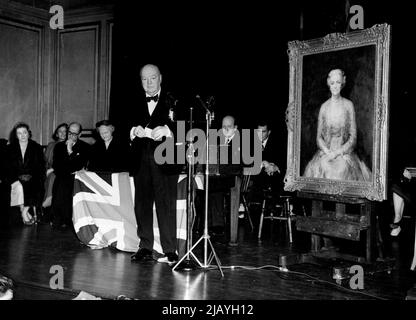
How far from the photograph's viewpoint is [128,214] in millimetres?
4668

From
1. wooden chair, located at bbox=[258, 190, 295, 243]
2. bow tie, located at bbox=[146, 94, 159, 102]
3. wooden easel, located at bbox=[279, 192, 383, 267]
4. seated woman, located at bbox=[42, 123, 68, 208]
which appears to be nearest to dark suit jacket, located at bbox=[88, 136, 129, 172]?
seated woman, located at bbox=[42, 123, 68, 208]

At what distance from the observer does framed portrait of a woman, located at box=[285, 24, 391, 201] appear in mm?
3656

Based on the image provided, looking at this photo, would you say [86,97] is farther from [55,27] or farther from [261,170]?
→ [261,170]

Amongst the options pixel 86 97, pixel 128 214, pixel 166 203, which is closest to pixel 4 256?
pixel 128 214

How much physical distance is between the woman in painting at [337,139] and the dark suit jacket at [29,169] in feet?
13.1

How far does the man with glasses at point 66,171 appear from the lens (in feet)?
20.7

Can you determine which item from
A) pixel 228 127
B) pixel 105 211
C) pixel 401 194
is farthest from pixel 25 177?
pixel 401 194

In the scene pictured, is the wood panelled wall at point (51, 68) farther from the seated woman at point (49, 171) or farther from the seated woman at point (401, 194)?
the seated woman at point (401, 194)

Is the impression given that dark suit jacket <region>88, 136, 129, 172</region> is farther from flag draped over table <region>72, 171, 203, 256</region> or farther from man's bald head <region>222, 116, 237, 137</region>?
man's bald head <region>222, 116, 237, 137</region>

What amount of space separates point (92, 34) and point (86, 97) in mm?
1091

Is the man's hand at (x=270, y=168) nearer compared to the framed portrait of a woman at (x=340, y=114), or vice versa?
the framed portrait of a woman at (x=340, y=114)

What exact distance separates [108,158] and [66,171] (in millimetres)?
637

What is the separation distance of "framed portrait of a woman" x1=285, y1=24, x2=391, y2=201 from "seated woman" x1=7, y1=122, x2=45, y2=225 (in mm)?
3685

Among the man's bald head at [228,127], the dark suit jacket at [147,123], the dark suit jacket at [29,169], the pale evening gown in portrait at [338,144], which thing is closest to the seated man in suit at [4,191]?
the dark suit jacket at [29,169]
